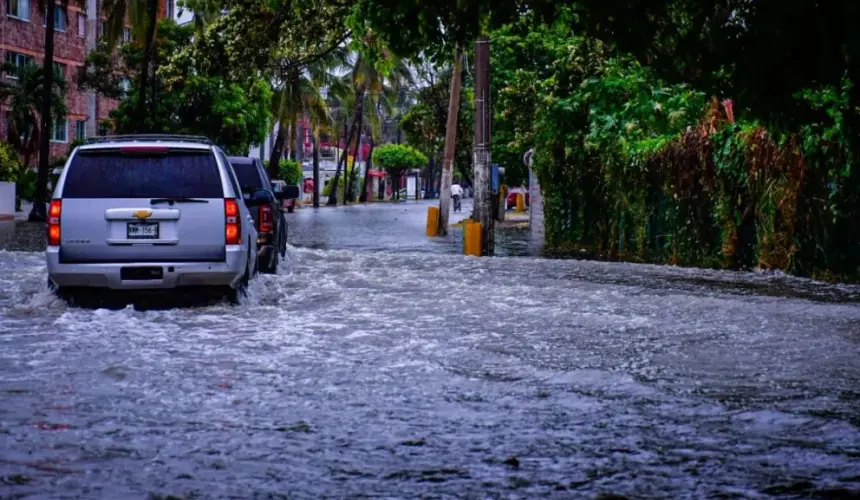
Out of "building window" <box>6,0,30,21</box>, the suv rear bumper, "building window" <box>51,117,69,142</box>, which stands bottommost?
the suv rear bumper

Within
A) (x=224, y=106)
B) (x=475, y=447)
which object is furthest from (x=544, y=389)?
(x=224, y=106)

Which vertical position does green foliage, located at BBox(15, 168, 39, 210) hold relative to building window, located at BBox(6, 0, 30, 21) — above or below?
below

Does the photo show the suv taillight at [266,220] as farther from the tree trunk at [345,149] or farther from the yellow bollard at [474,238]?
the tree trunk at [345,149]

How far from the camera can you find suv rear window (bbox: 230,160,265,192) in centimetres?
1967

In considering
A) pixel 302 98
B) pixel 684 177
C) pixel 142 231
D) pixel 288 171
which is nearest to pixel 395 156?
pixel 288 171

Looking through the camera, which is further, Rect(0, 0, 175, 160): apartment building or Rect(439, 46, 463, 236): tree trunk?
Rect(0, 0, 175, 160): apartment building

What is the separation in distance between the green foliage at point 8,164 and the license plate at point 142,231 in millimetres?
37921

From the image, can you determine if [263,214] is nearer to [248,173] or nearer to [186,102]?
[248,173]

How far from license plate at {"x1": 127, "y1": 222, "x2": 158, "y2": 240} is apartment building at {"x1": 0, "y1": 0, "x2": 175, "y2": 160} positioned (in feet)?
134

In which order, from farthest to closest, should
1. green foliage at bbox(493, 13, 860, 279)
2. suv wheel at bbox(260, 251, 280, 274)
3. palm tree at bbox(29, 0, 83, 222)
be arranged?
palm tree at bbox(29, 0, 83, 222) → green foliage at bbox(493, 13, 860, 279) → suv wheel at bbox(260, 251, 280, 274)

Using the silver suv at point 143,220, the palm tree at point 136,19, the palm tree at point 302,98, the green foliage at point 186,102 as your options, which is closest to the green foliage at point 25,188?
the green foliage at point 186,102

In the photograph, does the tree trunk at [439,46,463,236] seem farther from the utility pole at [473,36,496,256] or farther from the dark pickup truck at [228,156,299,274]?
the dark pickup truck at [228,156,299,274]

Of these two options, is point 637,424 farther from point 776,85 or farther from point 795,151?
point 795,151

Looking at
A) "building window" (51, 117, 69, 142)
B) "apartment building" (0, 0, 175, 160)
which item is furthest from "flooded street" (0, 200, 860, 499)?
"building window" (51, 117, 69, 142)
